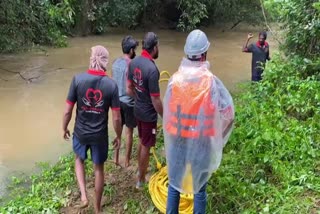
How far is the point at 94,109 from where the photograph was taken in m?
4.10

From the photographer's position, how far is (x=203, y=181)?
349 cm

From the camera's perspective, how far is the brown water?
6.33 m

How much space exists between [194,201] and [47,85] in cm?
665

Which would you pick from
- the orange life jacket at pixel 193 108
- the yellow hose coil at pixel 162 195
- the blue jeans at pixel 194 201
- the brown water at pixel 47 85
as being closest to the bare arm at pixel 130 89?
the yellow hose coil at pixel 162 195

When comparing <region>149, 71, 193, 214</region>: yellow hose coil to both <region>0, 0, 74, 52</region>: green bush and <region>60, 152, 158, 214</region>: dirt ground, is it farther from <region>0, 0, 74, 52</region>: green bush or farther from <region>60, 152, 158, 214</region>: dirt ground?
<region>0, 0, 74, 52</region>: green bush

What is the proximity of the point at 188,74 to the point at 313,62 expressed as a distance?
3332 mm

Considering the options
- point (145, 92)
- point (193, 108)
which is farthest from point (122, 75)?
point (193, 108)

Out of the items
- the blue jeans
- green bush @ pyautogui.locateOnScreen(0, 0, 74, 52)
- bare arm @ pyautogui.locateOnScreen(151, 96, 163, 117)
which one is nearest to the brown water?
green bush @ pyautogui.locateOnScreen(0, 0, 74, 52)

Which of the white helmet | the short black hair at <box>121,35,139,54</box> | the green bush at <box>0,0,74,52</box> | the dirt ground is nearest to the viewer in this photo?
the white helmet

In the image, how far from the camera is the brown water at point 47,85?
6332mm

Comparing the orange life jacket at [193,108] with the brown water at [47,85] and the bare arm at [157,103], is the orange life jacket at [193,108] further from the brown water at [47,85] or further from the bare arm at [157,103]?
the brown water at [47,85]

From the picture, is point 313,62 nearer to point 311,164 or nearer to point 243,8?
point 311,164

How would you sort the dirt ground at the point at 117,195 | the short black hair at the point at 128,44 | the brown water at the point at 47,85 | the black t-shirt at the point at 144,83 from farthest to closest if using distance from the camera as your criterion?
the brown water at the point at 47,85 < the short black hair at the point at 128,44 < the dirt ground at the point at 117,195 < the black t-shirt at the point at 144,83

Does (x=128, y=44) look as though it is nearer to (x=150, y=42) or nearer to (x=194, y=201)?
(x=150, y=42)
